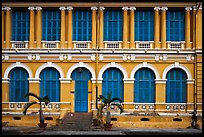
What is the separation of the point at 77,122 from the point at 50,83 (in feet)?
12.6

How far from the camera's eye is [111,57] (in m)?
25.5

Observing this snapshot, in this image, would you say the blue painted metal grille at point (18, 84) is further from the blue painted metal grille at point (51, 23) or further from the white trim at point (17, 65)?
the blue painted metal grille at point (51, 23)

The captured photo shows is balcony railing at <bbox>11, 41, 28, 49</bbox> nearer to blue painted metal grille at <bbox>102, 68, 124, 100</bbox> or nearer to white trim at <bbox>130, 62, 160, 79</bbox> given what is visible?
blue painted metal grille at <bbox>102, 68, 124, 100</bbox>

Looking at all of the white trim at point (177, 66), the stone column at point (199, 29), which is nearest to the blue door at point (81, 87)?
the white trim at point (177, 66)

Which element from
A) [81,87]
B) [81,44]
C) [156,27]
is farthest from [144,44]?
[81,87]

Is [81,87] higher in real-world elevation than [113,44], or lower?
lower

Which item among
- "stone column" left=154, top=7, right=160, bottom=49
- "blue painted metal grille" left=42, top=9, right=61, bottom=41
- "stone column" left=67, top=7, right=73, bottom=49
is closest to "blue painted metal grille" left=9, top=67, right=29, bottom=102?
"blue painted metal grille" left=42, top=9, right=61, bottom=41

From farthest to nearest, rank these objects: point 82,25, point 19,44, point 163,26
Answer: point 82,25 < point 19,44 < point 163,26

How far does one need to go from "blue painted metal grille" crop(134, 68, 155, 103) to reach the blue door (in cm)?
306

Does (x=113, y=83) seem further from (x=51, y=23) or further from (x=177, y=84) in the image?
(x=51, y=23)

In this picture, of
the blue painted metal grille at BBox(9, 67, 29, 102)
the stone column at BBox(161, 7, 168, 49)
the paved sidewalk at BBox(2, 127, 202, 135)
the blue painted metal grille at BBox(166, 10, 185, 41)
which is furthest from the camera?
the blue painted metal grille at BBox(166, 10, 185, 41)

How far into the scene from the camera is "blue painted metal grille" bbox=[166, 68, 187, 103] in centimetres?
2577

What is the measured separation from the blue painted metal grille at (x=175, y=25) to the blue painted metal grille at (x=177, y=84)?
2040 mm

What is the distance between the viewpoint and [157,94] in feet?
83.8
